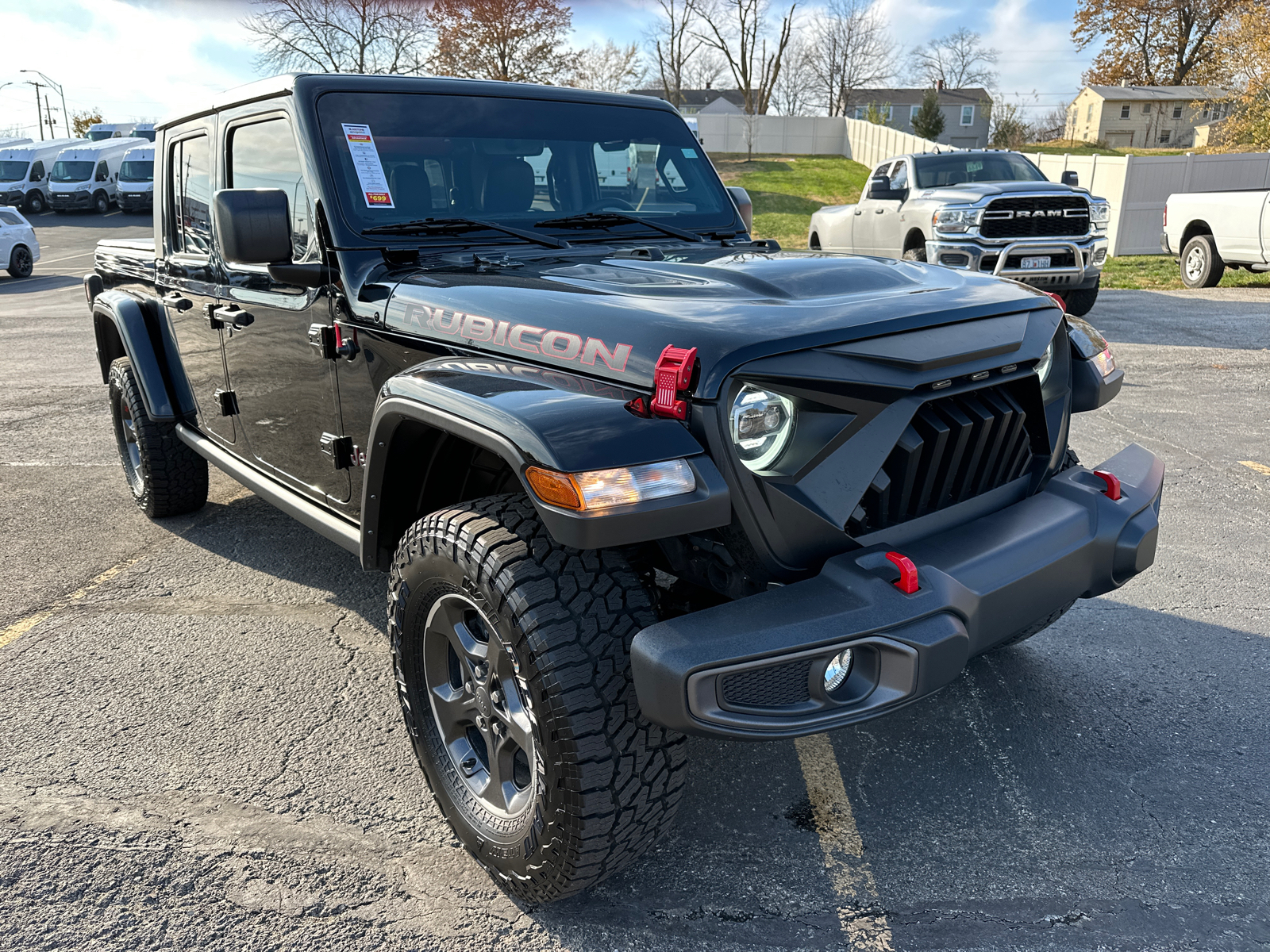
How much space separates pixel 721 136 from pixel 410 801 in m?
47.3

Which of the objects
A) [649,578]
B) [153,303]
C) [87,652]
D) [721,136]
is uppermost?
[721,136]

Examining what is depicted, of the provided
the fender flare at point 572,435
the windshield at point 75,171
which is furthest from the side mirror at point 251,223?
the windshield at point 75,171

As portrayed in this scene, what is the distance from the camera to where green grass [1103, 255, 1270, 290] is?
14483 millimetres

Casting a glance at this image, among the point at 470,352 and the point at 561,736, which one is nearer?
the point at 561,736

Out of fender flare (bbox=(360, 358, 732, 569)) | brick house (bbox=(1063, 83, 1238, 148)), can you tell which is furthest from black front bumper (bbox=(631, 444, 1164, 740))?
brick house (bbox=(1063, 83, 1238, 148))

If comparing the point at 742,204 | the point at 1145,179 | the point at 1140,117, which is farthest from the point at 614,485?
the point at 1140,117

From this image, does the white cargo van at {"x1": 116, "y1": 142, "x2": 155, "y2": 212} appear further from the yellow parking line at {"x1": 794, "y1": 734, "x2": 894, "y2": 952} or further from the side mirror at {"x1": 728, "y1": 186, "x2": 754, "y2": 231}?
the yellow parking line at {"x1": 794, "y1": 734, "x2": 894, "y2": 952}

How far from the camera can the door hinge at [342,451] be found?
3.07m

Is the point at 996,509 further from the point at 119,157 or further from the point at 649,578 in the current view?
the point at 119,157

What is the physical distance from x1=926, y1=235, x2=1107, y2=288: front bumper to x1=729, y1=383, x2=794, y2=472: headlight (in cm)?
877

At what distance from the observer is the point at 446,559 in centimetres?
221

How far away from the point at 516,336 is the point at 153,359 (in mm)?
2927

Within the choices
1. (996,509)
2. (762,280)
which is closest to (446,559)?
(762,280)

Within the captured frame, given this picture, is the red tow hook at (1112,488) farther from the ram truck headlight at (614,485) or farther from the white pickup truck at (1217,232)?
the white pickup truck at (1217,232)
